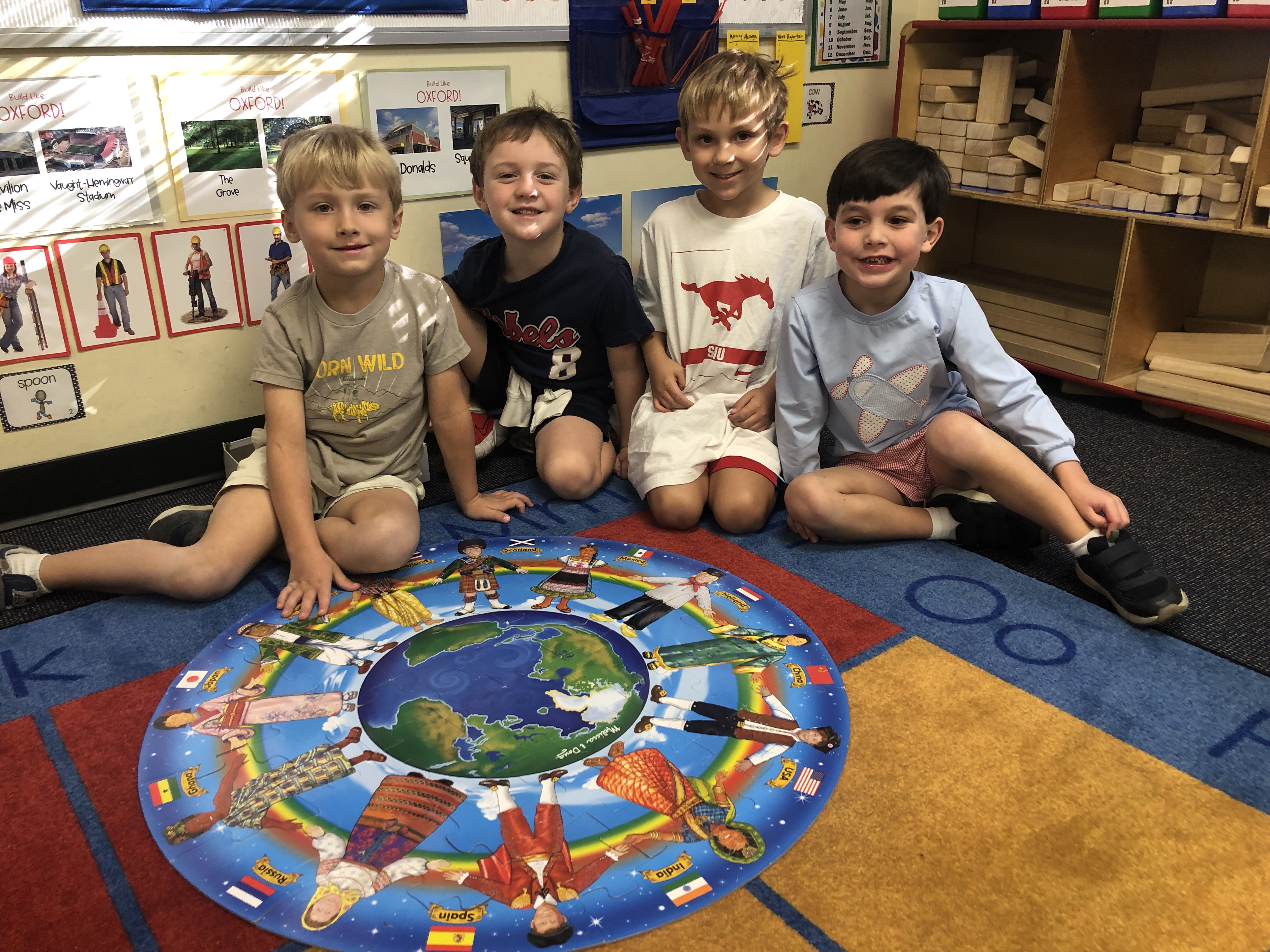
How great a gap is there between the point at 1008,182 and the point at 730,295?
1.10 m

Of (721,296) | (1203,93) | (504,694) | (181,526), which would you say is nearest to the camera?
(504,694)

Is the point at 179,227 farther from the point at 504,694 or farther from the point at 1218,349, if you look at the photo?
the point at 1218,349

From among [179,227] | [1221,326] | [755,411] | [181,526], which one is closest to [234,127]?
[179,227]

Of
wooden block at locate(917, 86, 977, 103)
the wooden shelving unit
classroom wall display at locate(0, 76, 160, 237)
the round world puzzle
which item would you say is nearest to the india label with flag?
the round world puzzle

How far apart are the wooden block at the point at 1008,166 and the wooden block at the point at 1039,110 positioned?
4.1 inches

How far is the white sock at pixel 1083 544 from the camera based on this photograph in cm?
142

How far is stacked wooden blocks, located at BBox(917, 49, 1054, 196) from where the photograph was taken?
2.42m

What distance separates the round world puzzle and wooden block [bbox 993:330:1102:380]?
129 cm

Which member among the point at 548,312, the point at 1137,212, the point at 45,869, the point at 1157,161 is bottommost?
the point at 45,869

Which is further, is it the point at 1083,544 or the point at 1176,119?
the point at 1176,119

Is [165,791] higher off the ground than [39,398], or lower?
lower

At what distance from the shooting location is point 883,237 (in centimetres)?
148

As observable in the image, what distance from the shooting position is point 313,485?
1614 mm

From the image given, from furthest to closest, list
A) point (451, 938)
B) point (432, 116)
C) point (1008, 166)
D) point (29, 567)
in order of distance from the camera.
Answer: point (1008, 166)
point (432, 116)
point (29, 567)
point (451, 938)
